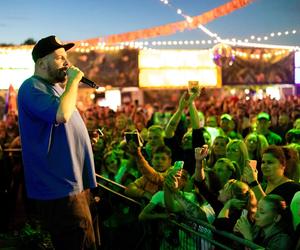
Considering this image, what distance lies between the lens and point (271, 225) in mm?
3682

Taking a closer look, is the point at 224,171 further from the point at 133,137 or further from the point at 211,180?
the point at 133,137

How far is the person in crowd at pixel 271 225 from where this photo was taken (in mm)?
3580

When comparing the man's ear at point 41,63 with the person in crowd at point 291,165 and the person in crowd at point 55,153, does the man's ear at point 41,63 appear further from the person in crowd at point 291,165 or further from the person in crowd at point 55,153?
the person in crowd at point 291,165

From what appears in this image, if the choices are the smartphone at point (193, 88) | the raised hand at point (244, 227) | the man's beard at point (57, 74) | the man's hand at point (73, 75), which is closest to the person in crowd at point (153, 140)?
the smartphone at point (193, 88)

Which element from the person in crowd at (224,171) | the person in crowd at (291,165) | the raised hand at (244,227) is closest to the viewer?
the raised hand at (244,227)

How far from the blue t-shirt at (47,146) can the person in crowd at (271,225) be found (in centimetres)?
134

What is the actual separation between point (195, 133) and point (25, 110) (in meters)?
3.98

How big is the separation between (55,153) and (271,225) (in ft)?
5.35

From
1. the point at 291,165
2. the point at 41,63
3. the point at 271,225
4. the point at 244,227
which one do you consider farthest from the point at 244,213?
the point at 41,63

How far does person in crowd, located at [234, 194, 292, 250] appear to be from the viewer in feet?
Result: 11.7

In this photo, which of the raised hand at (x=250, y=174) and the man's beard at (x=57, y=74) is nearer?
the man's beard at (x=57, y=74)

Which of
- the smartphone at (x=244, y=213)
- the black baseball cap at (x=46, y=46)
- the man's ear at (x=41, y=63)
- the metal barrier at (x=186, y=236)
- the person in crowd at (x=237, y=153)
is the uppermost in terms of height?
the black baseball cap at (x=46, y=46)

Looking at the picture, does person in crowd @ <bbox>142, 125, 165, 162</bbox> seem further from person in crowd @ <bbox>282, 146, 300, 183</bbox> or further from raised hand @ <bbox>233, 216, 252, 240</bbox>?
raised hand @ <bbox>233, 216, 252, 240</bbox>

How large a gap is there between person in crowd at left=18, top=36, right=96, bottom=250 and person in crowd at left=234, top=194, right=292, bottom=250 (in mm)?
1231
